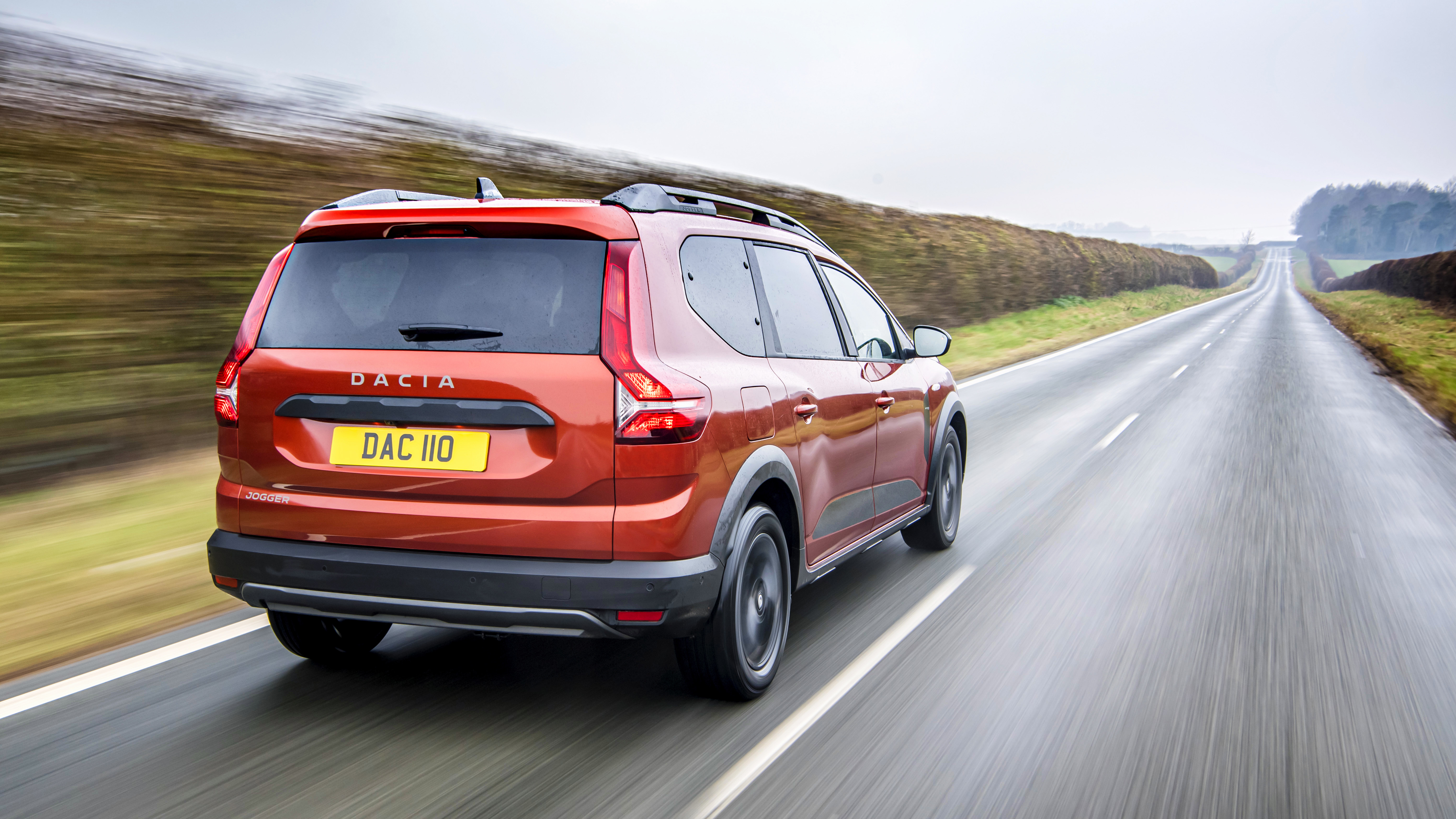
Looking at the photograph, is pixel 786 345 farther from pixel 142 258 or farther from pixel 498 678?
pixel 142 258

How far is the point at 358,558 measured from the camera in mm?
3180

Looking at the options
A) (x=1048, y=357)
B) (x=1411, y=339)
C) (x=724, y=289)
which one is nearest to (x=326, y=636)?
(x=724, y=289)

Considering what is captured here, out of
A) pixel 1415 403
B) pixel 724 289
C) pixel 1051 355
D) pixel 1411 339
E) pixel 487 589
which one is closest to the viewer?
pixel 487 589

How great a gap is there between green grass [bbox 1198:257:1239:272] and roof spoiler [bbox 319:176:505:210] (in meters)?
148

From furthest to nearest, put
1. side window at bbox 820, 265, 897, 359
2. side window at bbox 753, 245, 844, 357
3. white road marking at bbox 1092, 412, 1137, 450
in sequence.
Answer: white road marking at bbox 1092, 412, 1137, 450 → side window at bbox 820, 265, 897, 359 → side window at bbox 753, 245, 844, 357

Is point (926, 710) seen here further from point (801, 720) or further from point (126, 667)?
point (126, 667)

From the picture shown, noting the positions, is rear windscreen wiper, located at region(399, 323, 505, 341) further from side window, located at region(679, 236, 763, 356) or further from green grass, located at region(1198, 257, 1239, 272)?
green grass, located at region(1198, 257, 1239, 272)

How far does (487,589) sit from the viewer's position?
3076 mm

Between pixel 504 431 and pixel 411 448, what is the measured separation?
1.03 feet

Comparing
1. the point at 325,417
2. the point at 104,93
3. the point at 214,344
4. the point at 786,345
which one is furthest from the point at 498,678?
the point at 104,93

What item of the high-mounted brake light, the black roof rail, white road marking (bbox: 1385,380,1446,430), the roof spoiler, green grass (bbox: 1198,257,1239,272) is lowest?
green grass (bbox: 1198,257,1239,272)

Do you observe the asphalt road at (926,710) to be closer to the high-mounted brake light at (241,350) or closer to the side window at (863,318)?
the high-mounted brake light at (241,350)

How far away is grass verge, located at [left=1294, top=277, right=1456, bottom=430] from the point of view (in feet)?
50.1

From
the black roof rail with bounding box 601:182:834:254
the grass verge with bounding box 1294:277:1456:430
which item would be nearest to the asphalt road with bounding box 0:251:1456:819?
the black roof rail with bounding box 601:182:834:254
